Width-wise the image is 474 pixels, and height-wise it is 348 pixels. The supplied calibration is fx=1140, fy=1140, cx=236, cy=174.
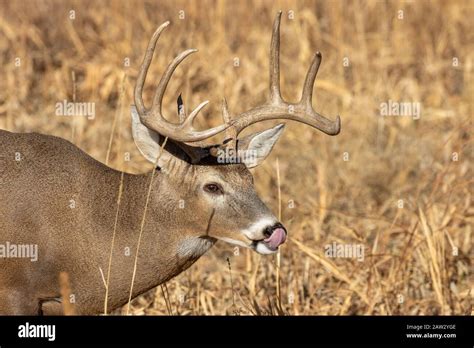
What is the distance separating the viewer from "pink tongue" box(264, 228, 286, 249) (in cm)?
598

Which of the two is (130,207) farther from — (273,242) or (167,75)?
(273,242)

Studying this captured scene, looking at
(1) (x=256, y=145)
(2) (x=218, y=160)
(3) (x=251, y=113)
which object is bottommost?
(2) (x=218, y=160)

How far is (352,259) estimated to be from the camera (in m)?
8.27

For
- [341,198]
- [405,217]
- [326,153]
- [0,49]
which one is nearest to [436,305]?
[405,217]

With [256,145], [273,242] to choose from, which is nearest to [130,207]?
[256,145]

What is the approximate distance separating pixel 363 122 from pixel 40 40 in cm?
363
